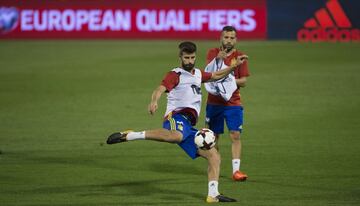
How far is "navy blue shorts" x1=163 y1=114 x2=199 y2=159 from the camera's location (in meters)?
9.73

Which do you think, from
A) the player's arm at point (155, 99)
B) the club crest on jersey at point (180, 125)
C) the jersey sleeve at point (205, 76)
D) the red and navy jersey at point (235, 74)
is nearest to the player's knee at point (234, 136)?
the red and navy jersey at point (235, 74)

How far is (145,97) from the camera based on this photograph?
66.3ft

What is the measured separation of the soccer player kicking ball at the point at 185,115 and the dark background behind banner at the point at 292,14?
2306 centimetres

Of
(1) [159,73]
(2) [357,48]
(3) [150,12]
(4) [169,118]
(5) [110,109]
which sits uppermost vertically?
(3) [150,12]

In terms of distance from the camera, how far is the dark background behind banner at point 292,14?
32.3 meters

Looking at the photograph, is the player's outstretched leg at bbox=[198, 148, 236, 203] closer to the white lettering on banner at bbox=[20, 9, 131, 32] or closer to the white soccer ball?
the white soccer ball

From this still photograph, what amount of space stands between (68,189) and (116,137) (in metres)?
1.44

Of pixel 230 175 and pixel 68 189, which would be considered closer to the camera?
pixel 68 189

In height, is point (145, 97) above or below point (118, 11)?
below

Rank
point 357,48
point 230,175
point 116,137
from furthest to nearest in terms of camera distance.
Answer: point 357,48 < point 230,175 < point 116,137

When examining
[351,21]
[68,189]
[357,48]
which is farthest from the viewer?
[351,21]

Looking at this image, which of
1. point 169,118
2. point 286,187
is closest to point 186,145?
point 169,118

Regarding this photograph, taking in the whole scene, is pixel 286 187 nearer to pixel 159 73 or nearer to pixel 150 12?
pixel 159 73

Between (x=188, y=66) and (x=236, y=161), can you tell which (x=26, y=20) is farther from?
(x=188, y=66)
